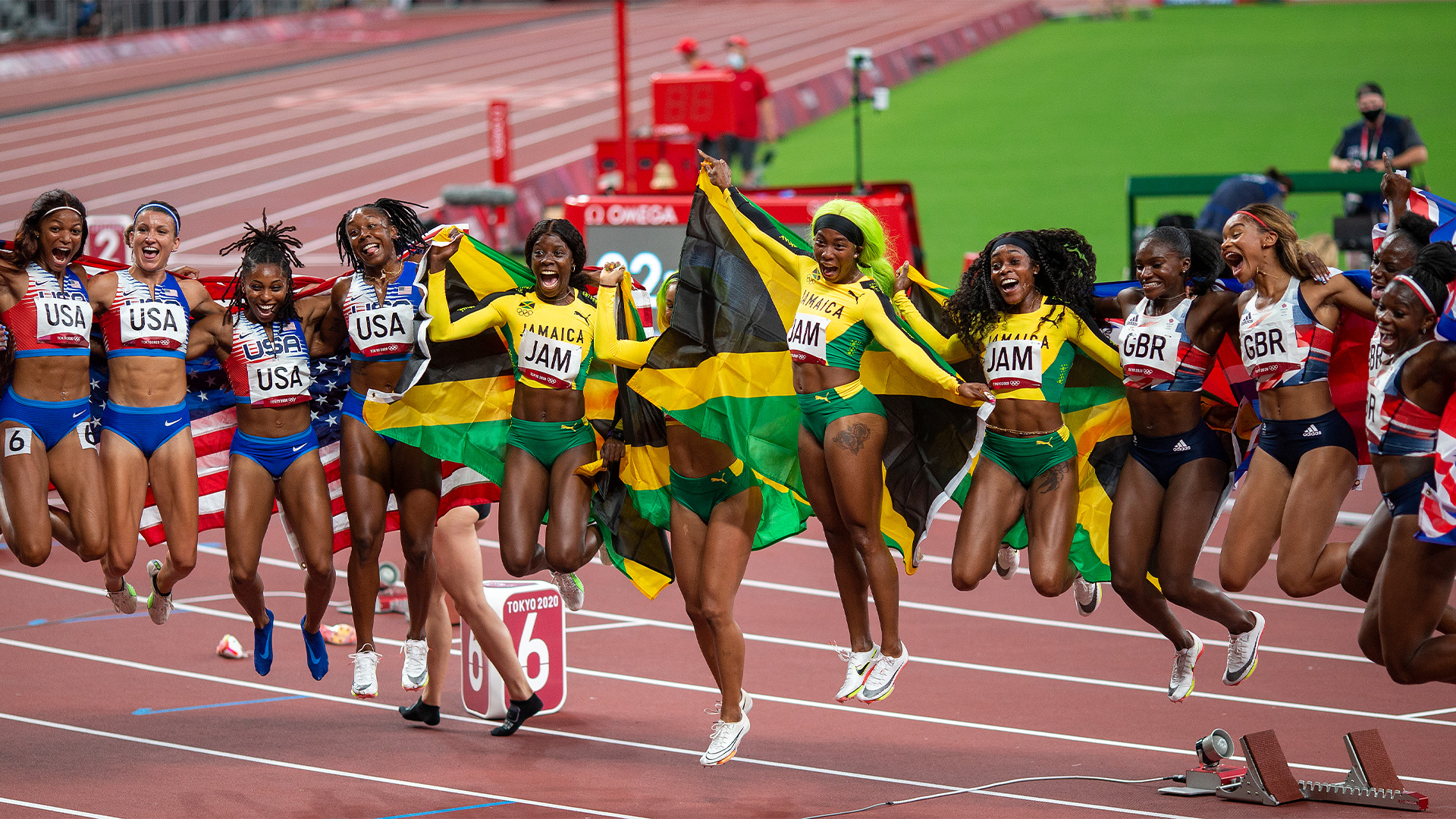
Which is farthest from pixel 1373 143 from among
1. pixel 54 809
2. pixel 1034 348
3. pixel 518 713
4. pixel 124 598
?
pixel 54 809

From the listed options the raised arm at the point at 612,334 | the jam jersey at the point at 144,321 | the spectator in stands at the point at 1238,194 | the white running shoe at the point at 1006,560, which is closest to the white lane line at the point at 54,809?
the jam jersey at the point at 144,321

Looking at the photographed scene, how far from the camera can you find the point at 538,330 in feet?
25.0

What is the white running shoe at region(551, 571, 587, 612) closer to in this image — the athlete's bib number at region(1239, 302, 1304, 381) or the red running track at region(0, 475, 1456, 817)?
the red running track at region(0, 475, 1456, 817)

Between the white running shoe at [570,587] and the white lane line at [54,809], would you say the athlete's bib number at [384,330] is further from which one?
the white lane line at [54,809]

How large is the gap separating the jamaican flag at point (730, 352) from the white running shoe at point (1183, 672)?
6.78 ft

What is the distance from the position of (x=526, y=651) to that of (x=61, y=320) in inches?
131

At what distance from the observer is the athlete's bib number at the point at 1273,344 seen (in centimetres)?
684

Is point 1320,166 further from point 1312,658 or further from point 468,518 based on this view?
point 468,518

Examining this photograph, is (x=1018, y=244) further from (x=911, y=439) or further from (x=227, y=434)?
(x=227, y=434)

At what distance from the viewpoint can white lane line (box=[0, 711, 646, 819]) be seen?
8.01 meters

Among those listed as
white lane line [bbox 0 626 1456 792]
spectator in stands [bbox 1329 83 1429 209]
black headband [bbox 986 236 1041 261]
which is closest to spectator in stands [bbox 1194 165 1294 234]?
spectator in stands [bbox 1329 83 1429 209]

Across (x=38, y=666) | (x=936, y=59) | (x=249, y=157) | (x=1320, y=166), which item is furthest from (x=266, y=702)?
(x=936, y=59)

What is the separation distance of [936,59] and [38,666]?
29216mm

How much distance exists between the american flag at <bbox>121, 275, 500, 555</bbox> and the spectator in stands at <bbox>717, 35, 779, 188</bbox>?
12.9m
